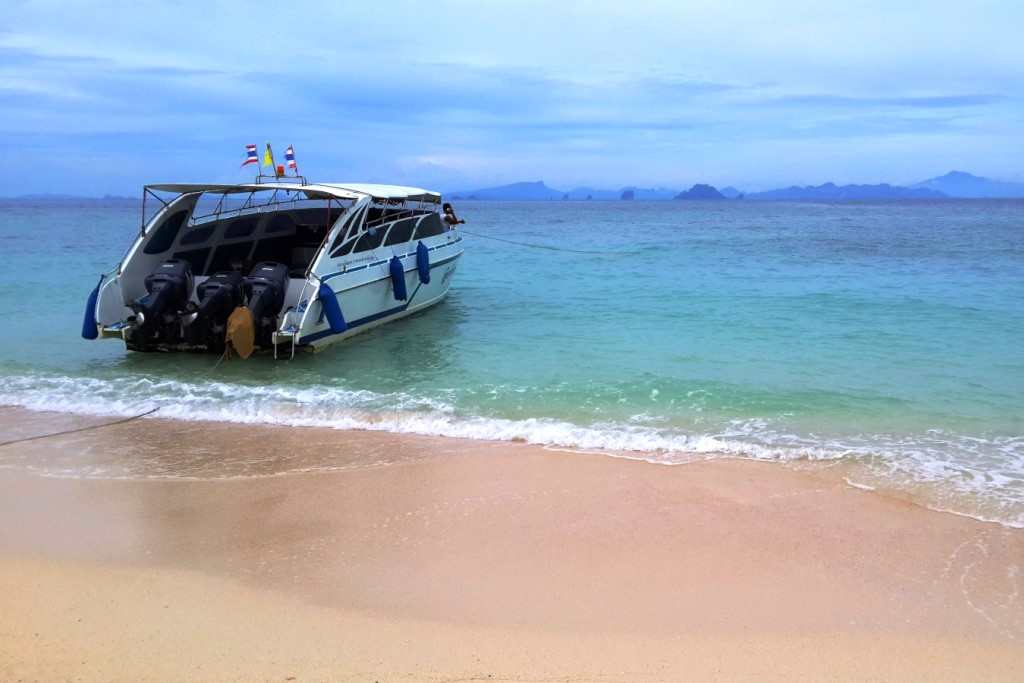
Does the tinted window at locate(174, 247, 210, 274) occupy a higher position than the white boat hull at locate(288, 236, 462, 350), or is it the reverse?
the tinted window at locate(174, 247, 210, 274)

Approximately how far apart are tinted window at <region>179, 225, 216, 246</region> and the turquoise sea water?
1.90m

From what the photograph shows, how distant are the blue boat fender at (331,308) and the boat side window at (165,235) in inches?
103

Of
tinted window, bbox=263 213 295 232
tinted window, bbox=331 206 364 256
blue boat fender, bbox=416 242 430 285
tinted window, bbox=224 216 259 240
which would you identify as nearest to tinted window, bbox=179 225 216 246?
tinted window, bbox=224 216 259 240

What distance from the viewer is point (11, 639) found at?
3771mm

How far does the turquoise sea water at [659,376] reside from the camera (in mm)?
7129

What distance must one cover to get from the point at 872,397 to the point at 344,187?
8363mm

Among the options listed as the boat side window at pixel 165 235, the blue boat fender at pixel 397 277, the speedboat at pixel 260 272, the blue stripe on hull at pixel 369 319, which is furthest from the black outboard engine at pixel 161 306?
the blue boat fender at pixel 397 277

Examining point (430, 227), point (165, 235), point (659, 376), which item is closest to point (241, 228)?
point (165, 235)

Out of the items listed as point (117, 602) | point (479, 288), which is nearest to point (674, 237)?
point (479, 288)

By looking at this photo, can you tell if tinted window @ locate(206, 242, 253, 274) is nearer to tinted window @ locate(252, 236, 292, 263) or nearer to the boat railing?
tinted window @ locate(252, 236, 292, 263)

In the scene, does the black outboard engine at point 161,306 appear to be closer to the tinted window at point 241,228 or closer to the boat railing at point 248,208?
the boat railing at point 248,208

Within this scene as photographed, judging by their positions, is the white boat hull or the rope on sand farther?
the white boat hull

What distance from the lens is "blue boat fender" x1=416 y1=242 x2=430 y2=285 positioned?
13805 mm

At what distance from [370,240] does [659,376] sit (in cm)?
503
